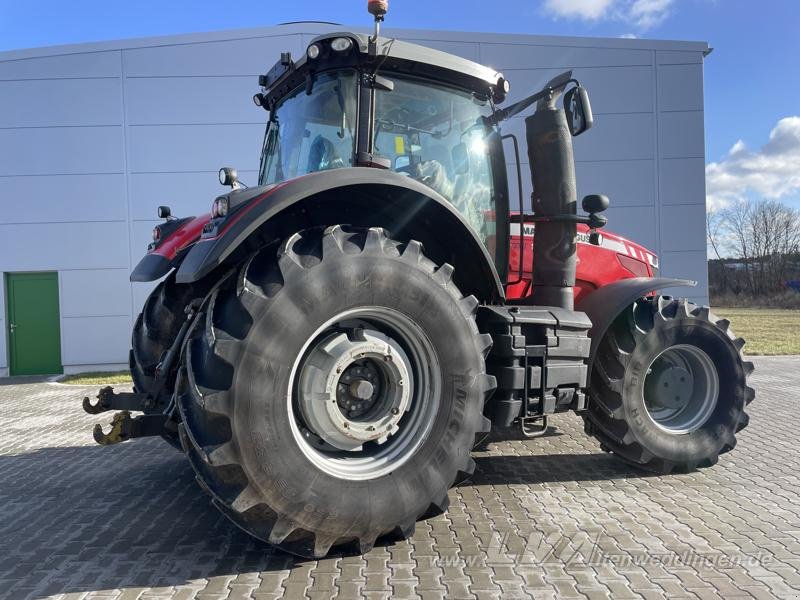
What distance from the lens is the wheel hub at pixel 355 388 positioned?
284cm

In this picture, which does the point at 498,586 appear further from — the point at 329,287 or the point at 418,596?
the point at 329,287

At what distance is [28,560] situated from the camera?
2934 millimetres

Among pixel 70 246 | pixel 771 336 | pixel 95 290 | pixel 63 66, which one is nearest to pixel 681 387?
pixel 95 290

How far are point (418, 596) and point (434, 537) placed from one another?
61 cm

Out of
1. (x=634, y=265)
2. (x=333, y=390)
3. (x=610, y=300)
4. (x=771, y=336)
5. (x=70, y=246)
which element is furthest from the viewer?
(x=771, y=336)

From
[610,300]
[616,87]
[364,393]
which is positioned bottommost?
[364,393]

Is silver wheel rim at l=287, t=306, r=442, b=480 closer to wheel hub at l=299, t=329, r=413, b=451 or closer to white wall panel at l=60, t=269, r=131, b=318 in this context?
wheel hub at l=299, t=329, r=413, b=451

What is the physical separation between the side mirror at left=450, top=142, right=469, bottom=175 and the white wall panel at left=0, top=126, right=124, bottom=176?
30.8ft

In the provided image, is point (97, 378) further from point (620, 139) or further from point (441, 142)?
point (620, 139)

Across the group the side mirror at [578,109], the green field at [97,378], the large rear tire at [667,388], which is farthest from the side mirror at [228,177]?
the green field at [97,378]

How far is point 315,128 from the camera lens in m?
3.69

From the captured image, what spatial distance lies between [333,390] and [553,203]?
209cm

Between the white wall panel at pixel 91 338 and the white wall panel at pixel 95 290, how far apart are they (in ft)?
0.69

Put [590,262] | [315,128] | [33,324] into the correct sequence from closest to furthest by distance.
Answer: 1. [315,128]
2. [590,262]
3. [33,324]
